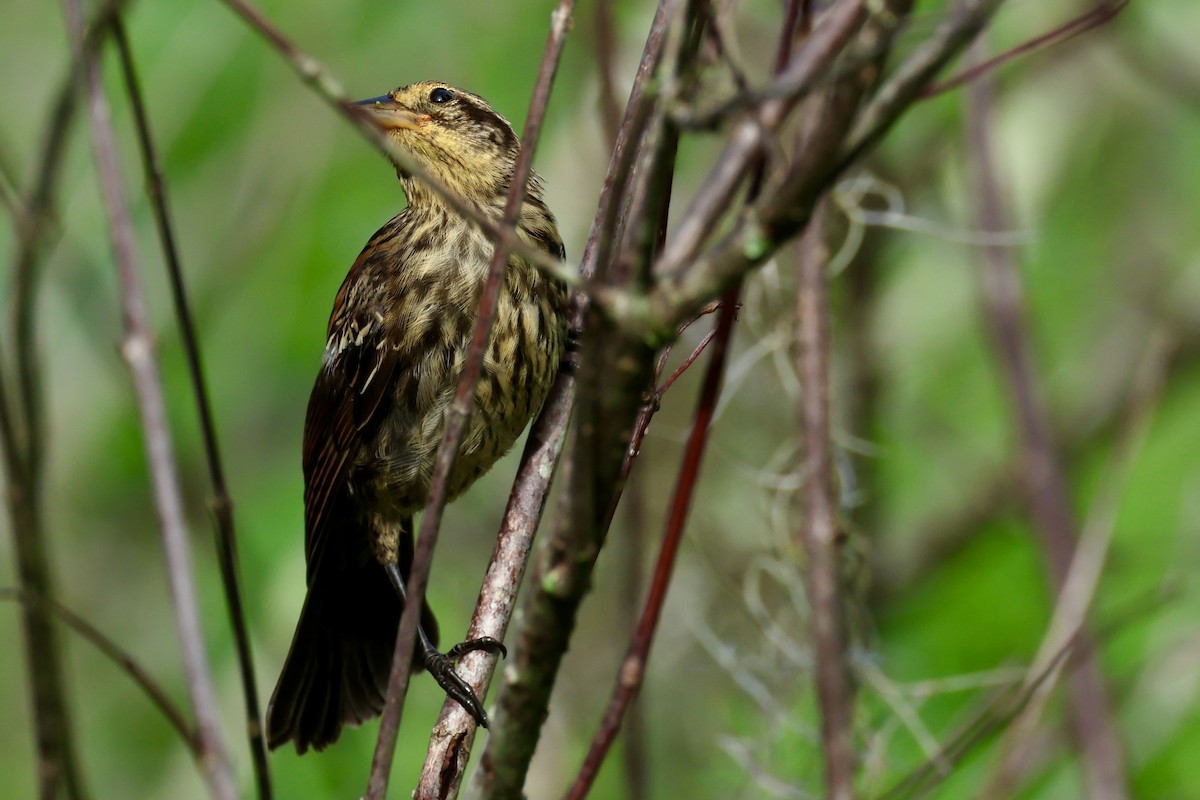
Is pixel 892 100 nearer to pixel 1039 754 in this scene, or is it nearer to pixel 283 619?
pixel 1039 754

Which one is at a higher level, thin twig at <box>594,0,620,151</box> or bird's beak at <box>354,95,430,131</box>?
bird's beak at <box>354,95,430,131</box>

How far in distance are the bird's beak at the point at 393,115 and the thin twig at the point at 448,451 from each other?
1697mm

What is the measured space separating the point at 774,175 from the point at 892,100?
0.50 ft

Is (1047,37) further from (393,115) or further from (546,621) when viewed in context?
(393,115)

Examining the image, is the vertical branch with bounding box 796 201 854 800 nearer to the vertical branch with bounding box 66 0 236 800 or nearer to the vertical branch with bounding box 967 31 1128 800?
the vertical branch with bounding box 967 31 1128 800

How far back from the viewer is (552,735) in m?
5.44

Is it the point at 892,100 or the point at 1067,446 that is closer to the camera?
the point at 892,100

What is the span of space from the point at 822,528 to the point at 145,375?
121 centimetres

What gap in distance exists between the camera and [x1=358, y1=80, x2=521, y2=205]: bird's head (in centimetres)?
362

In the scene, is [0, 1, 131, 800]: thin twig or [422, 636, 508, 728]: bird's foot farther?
[422, 636, 508, 728]: bird's foot

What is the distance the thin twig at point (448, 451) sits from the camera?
168 centimetres

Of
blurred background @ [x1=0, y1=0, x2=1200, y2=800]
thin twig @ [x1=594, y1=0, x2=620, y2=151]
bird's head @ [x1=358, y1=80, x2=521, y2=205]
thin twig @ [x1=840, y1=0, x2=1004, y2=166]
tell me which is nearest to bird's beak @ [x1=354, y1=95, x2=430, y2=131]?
bird's head @ [x1=358, y1=80, x2=521, y2=205]

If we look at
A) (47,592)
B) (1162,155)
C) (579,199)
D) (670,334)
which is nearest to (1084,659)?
(670,334)

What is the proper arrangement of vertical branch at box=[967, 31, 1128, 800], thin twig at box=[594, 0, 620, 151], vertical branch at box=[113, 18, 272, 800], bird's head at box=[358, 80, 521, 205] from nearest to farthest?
vertical branch at box=[113, 18, 272, 800] < vertical branch at box=[967, 31, 1128, 800] < thin twig at box=[594, 0, 620, 151] < bird's head at box=[358, 80, 521, 205]
